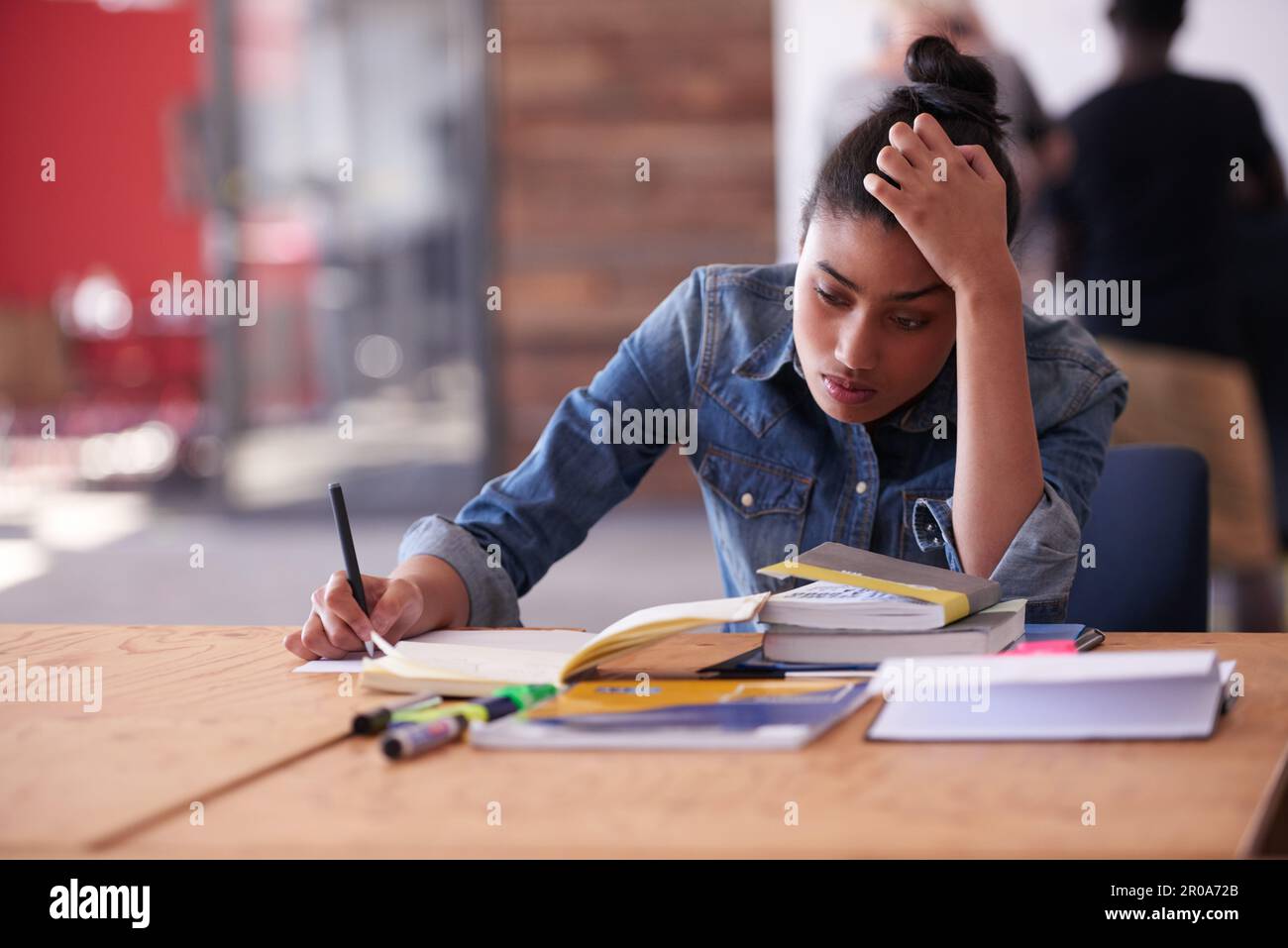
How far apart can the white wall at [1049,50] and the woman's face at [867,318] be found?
120 inches

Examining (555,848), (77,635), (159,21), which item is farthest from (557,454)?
(159,21)

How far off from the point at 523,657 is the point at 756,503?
18.1 inches

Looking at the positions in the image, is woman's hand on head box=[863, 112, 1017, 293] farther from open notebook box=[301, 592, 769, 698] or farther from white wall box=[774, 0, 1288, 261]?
white wall box=[774, 0, 1288, 261]

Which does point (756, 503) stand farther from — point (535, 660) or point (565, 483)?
point (535, 660)

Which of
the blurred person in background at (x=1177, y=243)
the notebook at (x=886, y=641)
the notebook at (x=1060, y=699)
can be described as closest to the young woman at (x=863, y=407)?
the notebook at (x=886, y=641)

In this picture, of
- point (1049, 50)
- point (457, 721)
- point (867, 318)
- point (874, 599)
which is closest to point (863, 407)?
Answer: point (867, 318)

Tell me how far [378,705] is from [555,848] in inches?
12.2

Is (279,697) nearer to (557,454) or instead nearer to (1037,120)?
(557,454)

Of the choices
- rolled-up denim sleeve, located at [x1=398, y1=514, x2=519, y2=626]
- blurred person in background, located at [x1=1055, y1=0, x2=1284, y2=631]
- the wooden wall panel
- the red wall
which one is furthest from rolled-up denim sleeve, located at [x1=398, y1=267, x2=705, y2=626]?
the red wall

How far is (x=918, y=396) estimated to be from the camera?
54.3 inches

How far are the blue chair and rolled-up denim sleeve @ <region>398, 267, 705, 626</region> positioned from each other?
448 millimetres

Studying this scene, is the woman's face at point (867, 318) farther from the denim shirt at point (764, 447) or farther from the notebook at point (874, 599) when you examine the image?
the notebook at point (874, 599)

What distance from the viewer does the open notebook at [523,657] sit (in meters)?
0.90

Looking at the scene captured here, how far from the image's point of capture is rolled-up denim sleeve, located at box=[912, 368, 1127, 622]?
3.84 feet
